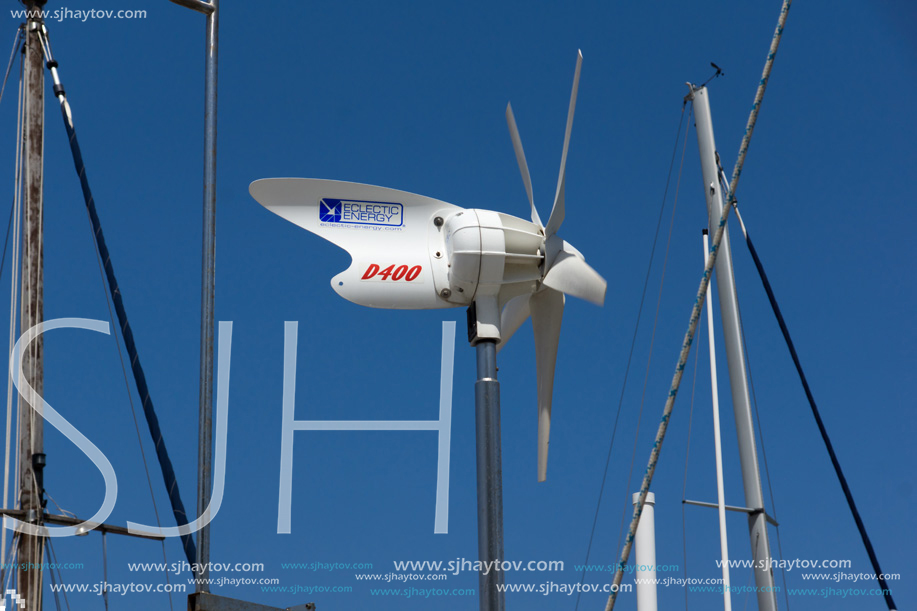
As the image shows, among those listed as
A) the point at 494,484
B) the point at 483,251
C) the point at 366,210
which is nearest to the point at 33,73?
the point at 366,210

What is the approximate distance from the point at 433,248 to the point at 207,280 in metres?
2.76

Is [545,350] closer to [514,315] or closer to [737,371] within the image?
[514,315]

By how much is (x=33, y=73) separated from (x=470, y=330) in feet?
31.5

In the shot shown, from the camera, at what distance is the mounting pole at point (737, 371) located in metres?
15.1

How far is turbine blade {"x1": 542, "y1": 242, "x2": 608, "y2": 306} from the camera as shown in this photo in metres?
10.5

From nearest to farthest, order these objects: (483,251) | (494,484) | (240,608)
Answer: (240,608), (494,484), (483,251)

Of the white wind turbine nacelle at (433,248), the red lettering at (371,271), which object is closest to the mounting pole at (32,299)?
the white wind turbine nacelle at (433,248)

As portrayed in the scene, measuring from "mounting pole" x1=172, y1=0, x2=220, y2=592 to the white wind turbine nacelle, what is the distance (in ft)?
4.58

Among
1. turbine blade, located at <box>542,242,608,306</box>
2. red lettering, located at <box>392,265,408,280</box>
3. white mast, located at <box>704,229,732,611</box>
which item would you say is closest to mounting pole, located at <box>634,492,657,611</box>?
white mast, located at <box>704,229,732,611</box>

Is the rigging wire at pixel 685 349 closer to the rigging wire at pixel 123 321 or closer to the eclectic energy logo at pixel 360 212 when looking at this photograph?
the eclectic energy logo at pixel 360 212

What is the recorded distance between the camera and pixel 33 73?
1609cm

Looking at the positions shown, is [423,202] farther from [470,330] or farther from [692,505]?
[692,505]

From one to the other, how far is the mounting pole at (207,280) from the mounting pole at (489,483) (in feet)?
7.73

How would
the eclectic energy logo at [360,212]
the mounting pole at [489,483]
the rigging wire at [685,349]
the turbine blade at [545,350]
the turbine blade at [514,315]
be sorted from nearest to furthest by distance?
the rigging wire at [685,349] → the mounting pole at [489,483] → the eclectic energy logo at [360,212] → the turbine blade at [545,350] → the turbine blade at [514,315]
